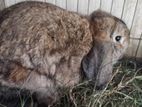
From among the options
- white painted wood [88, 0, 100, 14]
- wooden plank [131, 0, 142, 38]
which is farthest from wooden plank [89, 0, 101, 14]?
wooden plank [131, 0, 142, 38]

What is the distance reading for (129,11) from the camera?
3.96m

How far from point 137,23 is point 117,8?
0.29m

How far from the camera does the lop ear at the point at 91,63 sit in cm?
361

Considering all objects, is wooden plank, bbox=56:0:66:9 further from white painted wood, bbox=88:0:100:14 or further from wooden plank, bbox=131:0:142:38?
wooden plank, bbox=131:0:142:38

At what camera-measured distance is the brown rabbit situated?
3.29m

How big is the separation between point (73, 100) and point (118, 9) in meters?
1.16

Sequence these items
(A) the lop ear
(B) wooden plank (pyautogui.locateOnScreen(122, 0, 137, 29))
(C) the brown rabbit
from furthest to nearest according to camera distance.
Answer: (B) wooden plank (pyautogui.locateOnScreen(122, 0, 137, 29))
(A) the lop ear
(C) the brown rabbit

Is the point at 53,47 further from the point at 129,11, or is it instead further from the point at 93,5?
the point at 129,11

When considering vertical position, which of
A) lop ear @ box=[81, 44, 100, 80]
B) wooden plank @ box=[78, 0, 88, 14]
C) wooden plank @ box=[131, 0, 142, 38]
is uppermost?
wooden plank @ box=[78, 0, 88, 14]

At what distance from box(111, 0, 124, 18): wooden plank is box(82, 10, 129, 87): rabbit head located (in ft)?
0.40

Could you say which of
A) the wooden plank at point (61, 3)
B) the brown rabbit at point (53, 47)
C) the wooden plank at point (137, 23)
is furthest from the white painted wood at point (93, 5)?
the wooden plank at point (137, 23)

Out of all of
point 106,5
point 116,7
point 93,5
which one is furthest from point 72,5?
point 116,7

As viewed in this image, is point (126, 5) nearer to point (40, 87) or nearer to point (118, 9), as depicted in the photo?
point (118, 9)

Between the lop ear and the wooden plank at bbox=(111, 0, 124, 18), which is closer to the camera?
the lop ear
